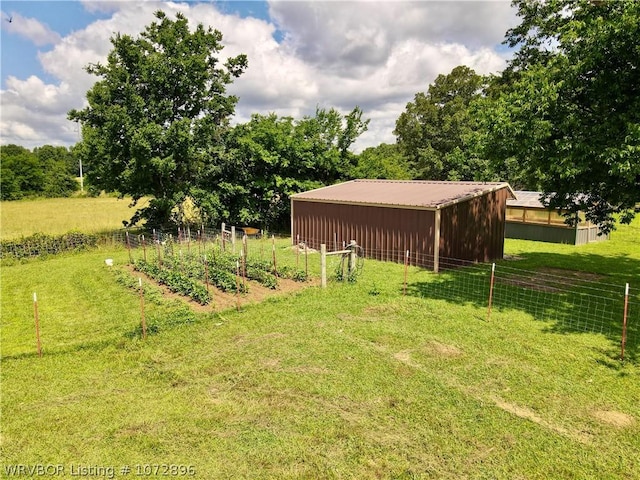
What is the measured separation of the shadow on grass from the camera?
31.1 feet

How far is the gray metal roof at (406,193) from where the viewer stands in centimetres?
1627

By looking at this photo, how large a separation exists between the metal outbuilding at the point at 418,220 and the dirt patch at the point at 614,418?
9604mm

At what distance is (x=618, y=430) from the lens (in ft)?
18.2

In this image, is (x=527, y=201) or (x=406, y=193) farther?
(x=527, y=201)

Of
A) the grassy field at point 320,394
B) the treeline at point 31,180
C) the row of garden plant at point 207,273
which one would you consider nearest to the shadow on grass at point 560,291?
the grassy field at point 320,394

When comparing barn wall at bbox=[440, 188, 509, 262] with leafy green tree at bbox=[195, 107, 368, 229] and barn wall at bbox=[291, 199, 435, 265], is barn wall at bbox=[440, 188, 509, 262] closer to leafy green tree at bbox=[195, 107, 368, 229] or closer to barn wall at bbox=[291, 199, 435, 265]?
barn wall at bbox=[291, 199, 435, 265]

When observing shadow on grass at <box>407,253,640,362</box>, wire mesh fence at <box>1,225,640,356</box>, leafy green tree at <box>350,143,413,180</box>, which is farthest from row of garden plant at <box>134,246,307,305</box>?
leafy green tree at <box>350,143,413,180</box>

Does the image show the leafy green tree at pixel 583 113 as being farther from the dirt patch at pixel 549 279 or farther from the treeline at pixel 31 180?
the treeline at pixel 31 180

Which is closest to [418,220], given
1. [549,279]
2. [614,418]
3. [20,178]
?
[549,279]

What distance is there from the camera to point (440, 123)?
3828 cm

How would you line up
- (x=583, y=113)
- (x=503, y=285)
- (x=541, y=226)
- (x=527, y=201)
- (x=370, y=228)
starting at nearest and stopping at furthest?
(x=583, y=113) < (x=503, y=285) < (x=370, y=228) < (x=541, y=226) < (x=527, y=201)

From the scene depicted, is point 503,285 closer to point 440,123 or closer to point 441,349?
point 441,349

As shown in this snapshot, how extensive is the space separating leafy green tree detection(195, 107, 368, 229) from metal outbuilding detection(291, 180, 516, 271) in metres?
4.90

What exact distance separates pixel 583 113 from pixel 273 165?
1667 centimetres
